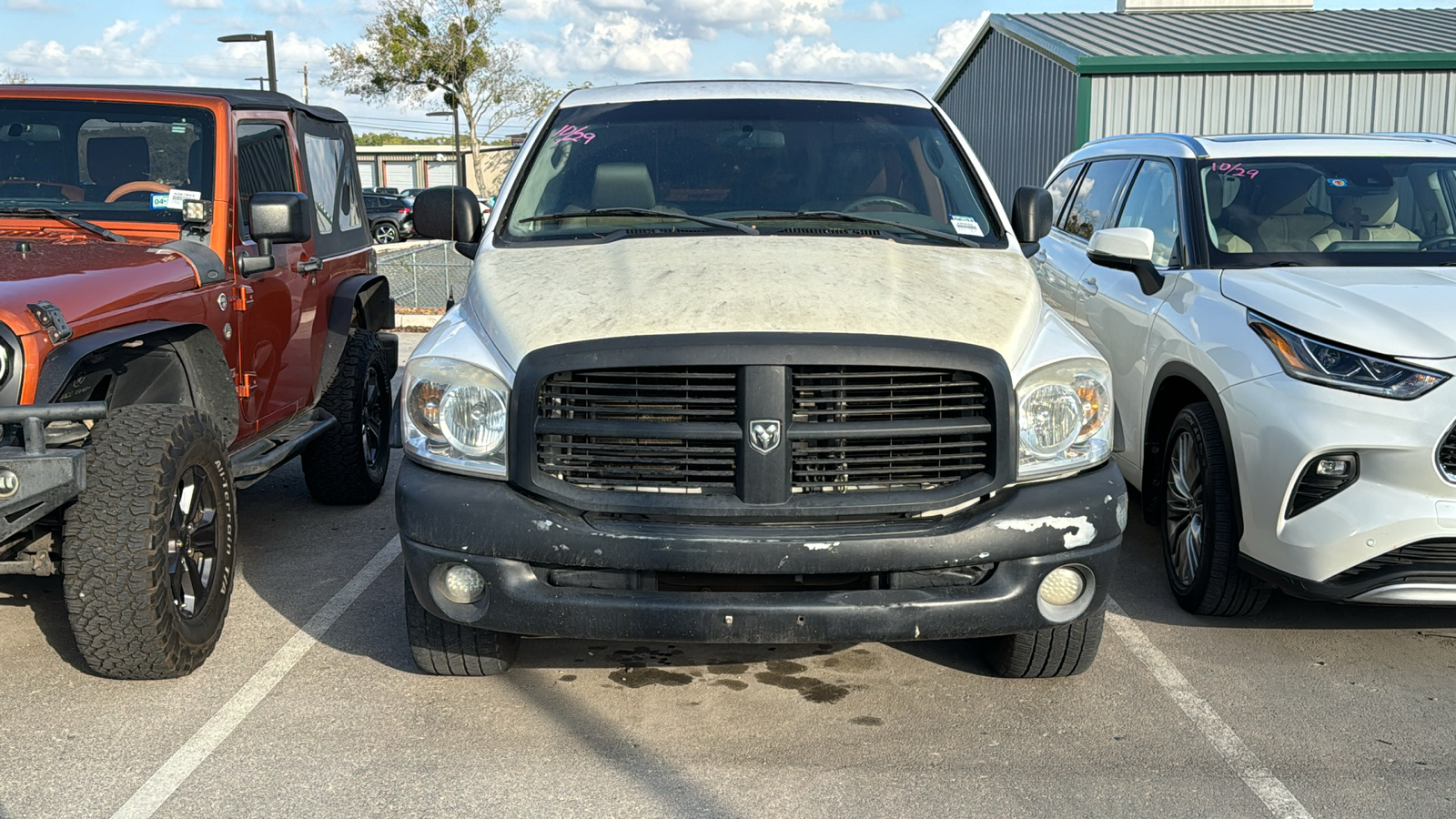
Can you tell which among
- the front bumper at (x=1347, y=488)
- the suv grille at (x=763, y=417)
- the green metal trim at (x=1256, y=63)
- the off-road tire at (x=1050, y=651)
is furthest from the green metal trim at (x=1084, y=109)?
the suv grille at (x=763, y=417)

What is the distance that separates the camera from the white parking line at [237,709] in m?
3.46

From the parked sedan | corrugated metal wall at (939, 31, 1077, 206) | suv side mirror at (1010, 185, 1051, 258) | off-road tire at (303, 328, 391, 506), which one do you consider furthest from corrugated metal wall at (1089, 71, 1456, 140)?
the parked sedan

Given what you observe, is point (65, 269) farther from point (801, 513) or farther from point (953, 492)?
point (953, 492)

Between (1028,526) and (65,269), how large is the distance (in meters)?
3.11

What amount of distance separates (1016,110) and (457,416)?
19651 millimetres

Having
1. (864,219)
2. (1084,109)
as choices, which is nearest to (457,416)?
(864,219)

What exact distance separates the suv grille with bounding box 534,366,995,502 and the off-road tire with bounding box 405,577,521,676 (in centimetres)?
79

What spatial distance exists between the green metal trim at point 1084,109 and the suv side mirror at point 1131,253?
1303 cm

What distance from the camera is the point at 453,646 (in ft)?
13.7

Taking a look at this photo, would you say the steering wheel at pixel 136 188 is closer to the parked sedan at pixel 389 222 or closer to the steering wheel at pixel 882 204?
the steering wheel at pixel 882 204

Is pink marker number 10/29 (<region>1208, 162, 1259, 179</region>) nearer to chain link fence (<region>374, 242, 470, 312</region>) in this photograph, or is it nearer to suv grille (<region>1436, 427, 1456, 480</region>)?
suv grille (<region>1436, 427, 1456, 480</region>)

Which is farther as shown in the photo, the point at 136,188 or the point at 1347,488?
the point at 136,188

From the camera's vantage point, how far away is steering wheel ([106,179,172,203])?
17.3ft

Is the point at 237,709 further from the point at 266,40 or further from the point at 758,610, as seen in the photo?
the point at 266,40
